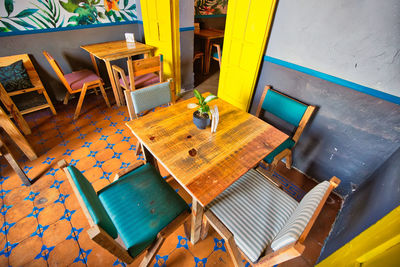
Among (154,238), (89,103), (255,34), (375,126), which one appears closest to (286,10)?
(255,34)

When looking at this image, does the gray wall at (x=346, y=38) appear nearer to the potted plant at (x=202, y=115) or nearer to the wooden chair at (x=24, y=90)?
the potted plant at (x=202, y=115)

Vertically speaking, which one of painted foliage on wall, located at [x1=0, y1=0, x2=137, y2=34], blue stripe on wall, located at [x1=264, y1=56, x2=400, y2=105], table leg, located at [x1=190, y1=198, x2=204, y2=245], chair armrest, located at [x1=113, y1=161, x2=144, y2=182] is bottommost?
table leg, located at [x1=190, y1=198, x2=204, y2=245]

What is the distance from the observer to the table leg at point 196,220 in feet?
3.79

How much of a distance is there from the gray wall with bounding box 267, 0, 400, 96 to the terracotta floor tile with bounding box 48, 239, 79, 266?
268 cm

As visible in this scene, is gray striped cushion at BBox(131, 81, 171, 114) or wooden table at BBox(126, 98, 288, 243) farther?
gray striped cushion at BBox(131, 81, 171, 114)

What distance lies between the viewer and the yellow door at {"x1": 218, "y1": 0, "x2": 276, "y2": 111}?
76.5 inches

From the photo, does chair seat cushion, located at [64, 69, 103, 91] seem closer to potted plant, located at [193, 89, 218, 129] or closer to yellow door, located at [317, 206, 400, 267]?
potted plant, located at [193, 89, 218, 129]

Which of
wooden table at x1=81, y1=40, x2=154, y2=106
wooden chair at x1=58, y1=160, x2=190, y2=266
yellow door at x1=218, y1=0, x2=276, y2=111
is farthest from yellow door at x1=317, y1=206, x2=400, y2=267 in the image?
wooden table at x1=81, y1=40, x2=154, y2=106

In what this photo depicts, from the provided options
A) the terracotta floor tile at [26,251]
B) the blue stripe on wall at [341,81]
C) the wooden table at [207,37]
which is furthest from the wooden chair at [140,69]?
the wooden table at [207,37]

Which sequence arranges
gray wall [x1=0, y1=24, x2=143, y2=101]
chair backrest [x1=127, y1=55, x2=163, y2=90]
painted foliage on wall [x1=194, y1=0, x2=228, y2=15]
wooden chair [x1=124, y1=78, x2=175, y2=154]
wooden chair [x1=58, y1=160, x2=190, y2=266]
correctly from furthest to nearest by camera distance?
painted foliage on wall [x1=194, y1=0, x2=228, y2=15]
gray wall [x1=0, y1=24, x2=143, y2=101]
chair backrest [x1=127, y1=55, x2=163, y2=90]
wooden chair [x1=124, y1=78, x2=175, y2=154]
wooden chair [x1=58, y1=160, x2=190, y2=266]

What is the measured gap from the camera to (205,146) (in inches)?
50.9

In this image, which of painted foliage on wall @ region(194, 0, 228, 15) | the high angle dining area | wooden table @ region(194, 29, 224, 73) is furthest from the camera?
painted foliage on wall @ region(194, 0, 228, 15)

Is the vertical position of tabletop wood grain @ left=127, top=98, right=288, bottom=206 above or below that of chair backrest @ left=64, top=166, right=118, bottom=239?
below

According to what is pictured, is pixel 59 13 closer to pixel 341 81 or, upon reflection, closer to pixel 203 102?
pixel 203 102
